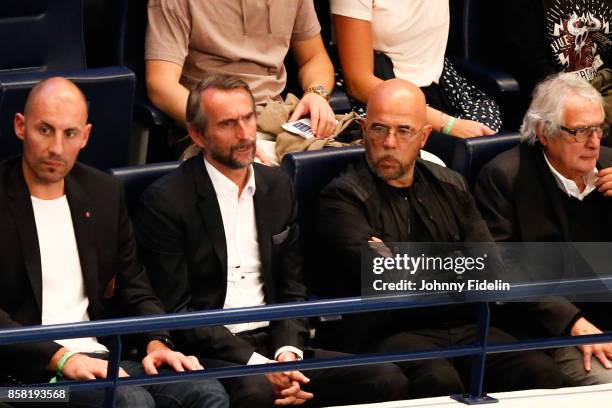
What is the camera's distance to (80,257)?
2795 millimetres

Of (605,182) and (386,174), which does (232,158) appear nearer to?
(386,174)

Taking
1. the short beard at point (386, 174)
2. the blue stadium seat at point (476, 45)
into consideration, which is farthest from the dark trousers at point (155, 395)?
the blue stadium seat at point (476, 45)

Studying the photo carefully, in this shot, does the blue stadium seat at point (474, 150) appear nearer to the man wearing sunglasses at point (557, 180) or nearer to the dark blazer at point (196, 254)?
the man wearing sunglasses at point (557, 180)

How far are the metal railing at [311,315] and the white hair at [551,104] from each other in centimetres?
57

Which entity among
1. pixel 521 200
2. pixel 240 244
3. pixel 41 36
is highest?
pixel 41 36

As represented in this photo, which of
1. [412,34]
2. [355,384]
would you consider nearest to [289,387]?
[355,384]

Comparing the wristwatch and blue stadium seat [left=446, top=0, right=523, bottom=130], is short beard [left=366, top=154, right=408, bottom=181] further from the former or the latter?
blue stadium seat [left=446, top=0, right=523, bottom=130]

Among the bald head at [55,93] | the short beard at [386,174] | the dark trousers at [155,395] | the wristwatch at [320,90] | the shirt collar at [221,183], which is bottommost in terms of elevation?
the dark trousers at [155,395]

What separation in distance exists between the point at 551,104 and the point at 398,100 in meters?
0.41

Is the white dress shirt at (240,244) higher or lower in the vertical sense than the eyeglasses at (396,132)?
lower

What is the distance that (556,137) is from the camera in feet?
10.7

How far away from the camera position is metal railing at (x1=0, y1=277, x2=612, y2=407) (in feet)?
8.16

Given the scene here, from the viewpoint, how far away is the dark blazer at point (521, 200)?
3.22 metres

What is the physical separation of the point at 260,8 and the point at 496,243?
3.01 ft
